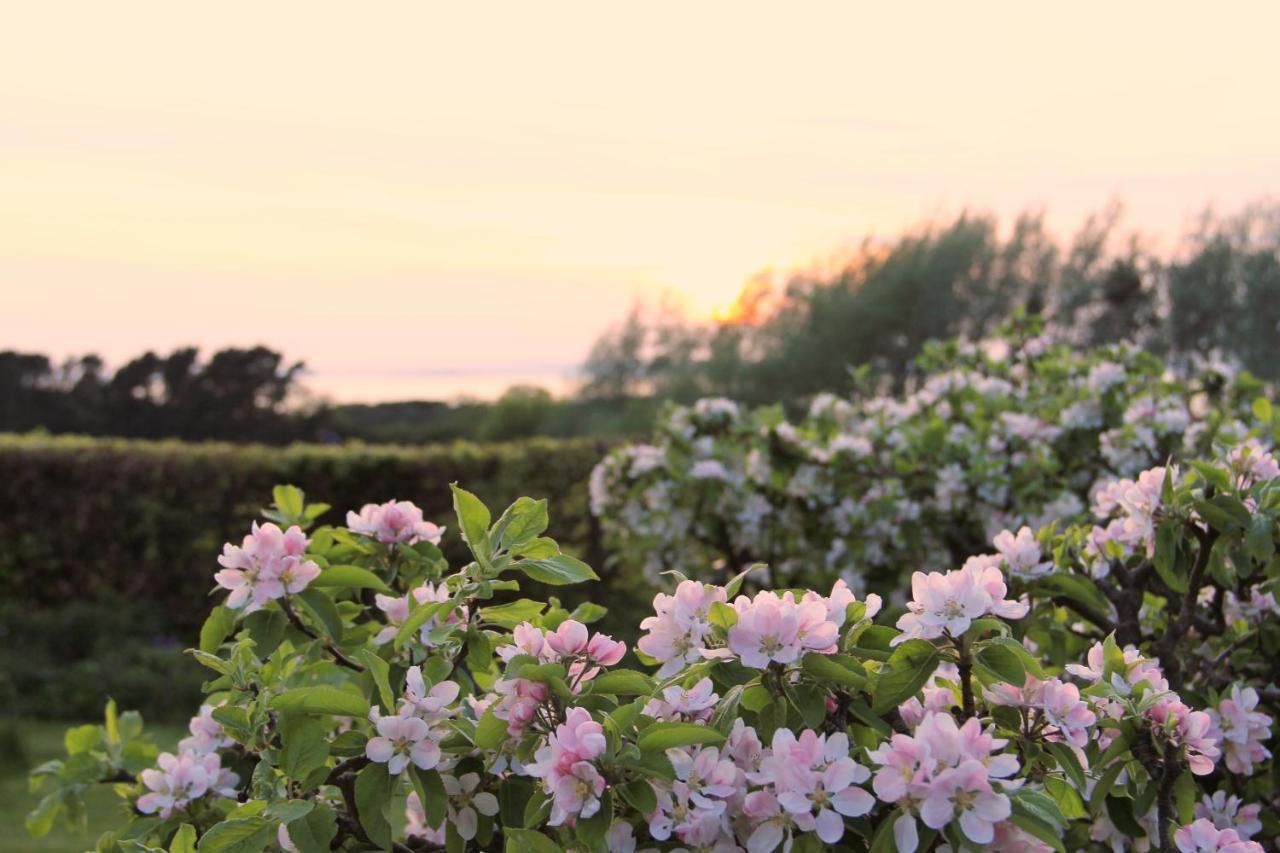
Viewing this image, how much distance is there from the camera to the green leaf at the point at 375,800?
1541mm

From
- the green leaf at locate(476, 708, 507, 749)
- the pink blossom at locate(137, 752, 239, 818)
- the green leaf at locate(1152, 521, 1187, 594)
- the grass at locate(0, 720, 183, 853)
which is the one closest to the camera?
the green leaf at locate(476, 708, 507, 749)

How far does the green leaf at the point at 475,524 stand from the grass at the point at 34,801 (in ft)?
11.9

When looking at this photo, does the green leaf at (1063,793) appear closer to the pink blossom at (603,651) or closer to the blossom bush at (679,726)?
the blossom bush at (679,726)

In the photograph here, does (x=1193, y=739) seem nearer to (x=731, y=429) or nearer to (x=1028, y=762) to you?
(x=1028, y=762)

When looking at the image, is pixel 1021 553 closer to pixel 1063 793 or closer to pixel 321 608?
pixel 1063 793

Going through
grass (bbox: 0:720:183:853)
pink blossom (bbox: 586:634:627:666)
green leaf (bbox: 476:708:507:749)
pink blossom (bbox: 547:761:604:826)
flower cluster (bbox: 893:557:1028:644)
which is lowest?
grass (bbox: 0:720:183:853)

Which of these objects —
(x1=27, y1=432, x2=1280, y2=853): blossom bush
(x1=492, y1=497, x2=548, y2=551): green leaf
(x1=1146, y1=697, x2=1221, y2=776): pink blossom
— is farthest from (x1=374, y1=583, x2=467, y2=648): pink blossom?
(x1=1146, y1=697, x2=1221, y2=776): pink blossom

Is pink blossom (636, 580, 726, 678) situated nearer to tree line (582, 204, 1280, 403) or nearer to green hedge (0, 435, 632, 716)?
green hedge (0, 435, 632, 716)

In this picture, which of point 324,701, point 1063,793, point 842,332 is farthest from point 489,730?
point 842,332

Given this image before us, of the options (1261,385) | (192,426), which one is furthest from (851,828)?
(192,426)

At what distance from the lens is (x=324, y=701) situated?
1540mm

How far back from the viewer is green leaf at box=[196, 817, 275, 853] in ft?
4.89

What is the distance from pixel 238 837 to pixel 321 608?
510mm

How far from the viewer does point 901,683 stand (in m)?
1.50
